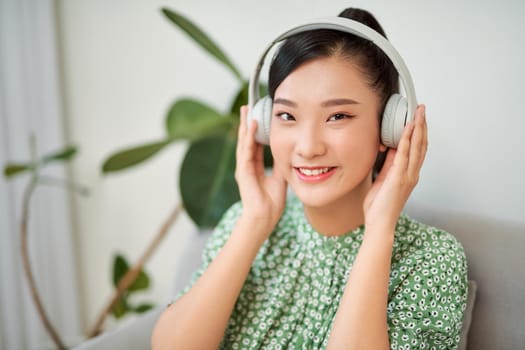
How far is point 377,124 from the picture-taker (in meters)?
0.82

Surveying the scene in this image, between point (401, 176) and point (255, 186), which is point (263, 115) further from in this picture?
point (401, 176)

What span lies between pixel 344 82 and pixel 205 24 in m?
0.94

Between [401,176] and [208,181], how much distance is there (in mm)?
635

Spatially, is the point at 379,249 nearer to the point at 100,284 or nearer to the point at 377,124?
the point at 377,124

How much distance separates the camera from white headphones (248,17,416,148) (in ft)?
2.39

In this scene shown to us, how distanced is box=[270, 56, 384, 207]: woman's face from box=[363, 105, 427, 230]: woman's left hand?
5cm

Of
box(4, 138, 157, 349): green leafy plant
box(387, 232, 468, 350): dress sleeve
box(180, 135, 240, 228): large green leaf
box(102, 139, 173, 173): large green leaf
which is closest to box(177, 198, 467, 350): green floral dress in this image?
box(387, 232, 468, 350): dress sleeve

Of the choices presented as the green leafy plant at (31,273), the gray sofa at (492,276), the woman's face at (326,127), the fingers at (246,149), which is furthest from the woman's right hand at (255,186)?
the green leafy plant at (31,273)

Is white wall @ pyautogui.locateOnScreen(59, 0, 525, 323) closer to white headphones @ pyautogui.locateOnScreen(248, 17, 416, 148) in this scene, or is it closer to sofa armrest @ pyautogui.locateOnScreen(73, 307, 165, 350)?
white headphones @ pyautogui.locateOnScreen(248, 17, 416, 148)

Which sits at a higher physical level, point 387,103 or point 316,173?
point 387,103

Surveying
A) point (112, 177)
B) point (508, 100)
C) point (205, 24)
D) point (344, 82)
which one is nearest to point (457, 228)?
point (508, 100)

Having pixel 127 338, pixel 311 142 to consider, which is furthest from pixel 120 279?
pixel 311 142

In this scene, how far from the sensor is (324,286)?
0.95 metres

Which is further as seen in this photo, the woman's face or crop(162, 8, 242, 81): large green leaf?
crop(162, 8, 242, 81): large green leaf
